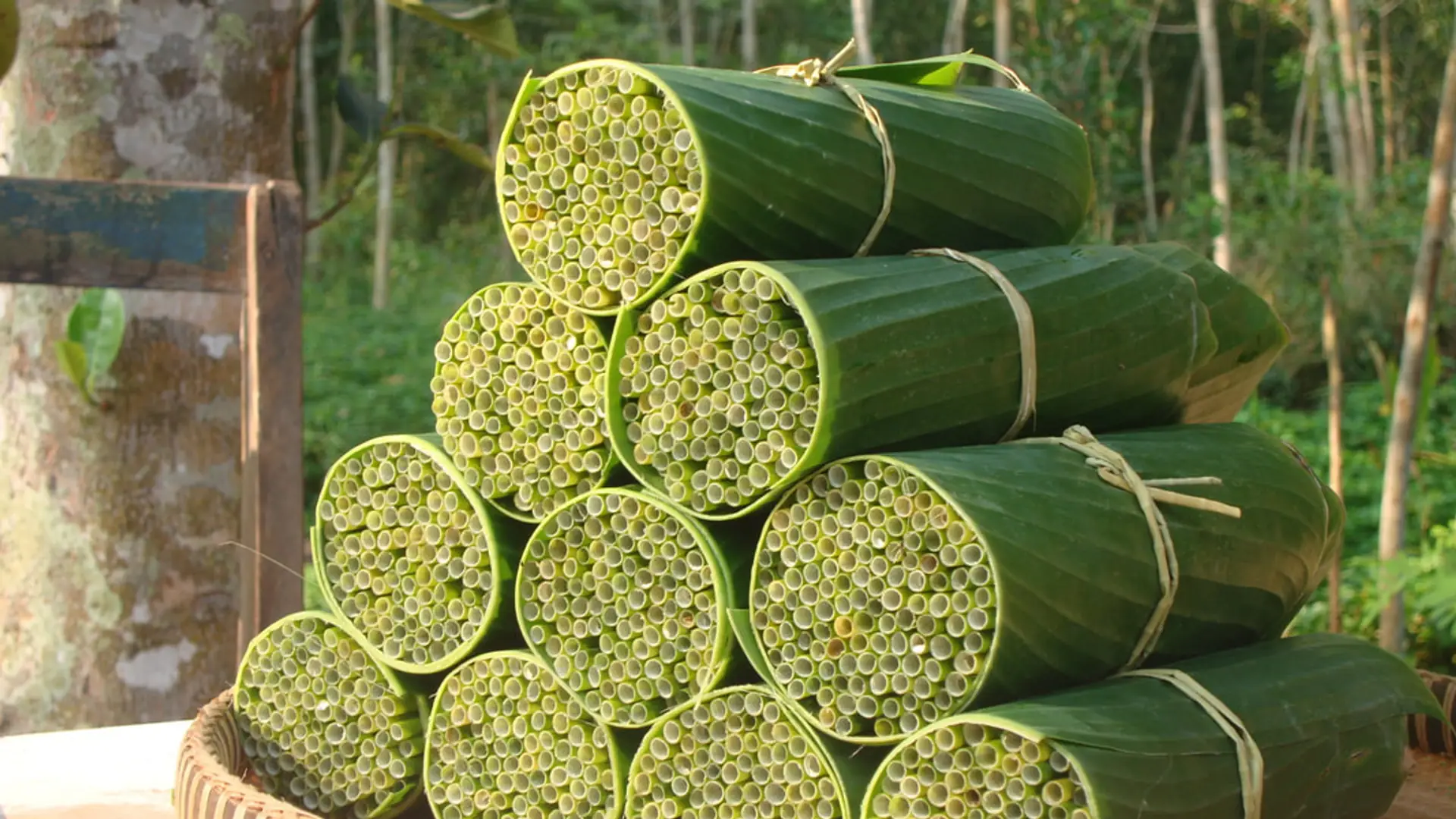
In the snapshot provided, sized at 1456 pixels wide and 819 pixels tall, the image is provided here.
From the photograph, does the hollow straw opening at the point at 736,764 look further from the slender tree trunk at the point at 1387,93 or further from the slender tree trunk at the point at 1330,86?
the slender tree trunk at the point at 1387,93

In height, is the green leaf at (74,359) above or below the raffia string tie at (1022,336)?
below

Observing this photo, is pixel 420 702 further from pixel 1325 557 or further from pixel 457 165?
pixel 457 165

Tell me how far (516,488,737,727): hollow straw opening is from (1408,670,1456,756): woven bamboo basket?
1.09 metres

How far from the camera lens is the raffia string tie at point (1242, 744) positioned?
1.21 meters

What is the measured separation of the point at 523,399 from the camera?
139 centimetres

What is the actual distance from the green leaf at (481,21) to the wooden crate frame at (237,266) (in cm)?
70

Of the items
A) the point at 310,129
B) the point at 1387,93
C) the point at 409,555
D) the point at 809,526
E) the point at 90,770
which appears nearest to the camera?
the point at 809,526

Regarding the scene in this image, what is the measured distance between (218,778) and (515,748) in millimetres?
280

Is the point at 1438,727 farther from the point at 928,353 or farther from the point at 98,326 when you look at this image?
the point at 98,326

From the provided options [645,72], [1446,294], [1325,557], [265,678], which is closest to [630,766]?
[265,678]

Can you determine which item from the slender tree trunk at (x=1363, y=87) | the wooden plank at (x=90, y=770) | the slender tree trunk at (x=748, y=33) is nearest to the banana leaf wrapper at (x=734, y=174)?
the wooden plank at (x=90, y=770)

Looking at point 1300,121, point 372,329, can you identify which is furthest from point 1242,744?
point 1300,121

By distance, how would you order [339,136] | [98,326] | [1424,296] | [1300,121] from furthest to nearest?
[339,136], [1300,121], [1424,296], [98,326]

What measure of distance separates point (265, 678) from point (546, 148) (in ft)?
2.18
